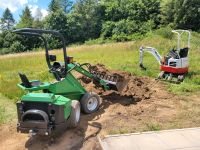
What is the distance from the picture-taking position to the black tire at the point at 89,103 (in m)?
7.89

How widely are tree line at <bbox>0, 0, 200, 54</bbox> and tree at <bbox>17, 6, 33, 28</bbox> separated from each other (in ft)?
15.4

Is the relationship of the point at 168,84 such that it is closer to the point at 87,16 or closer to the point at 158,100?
the point at 158,100

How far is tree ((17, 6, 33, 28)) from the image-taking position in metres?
65.8

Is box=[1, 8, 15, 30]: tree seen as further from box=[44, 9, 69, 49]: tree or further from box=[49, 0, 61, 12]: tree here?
box=[44, 9, 69, 49]: tree

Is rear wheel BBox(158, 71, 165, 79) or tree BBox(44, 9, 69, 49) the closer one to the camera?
rear wheel BBox(158, 71, 165, 79)

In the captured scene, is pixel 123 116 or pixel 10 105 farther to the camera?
pixel 10 105

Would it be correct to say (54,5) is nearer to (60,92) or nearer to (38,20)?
(38,20)

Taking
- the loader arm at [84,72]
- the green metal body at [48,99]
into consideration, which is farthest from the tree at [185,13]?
the green metal body at [48,99]

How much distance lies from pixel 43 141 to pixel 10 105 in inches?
118

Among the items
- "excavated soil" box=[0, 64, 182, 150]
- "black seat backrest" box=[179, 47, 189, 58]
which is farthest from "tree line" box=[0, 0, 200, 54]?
"excavated soil" box=[0, 64, 182, 150]

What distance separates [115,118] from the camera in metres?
7.73

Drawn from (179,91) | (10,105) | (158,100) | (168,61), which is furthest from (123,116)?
(168,61)

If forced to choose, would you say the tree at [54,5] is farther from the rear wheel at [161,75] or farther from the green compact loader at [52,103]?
the green compact loader at [52,103]

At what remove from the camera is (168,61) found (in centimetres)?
1187
